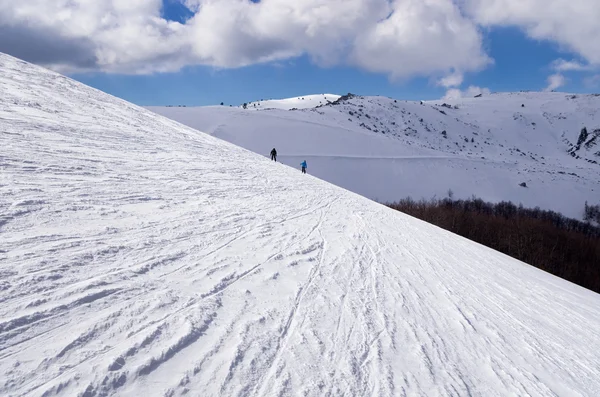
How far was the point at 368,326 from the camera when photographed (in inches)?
153

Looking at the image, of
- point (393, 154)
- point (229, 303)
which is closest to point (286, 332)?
point (229, 303)

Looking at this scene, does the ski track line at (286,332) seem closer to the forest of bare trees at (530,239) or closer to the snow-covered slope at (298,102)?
the forest of bare trees at (530,239)

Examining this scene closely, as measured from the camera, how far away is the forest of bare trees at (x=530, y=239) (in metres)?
34.4

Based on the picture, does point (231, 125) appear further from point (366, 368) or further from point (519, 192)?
point (366, 368)

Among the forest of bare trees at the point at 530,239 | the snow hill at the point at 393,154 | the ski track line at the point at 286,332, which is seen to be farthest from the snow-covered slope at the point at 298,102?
the ski track line at the point at 286,332

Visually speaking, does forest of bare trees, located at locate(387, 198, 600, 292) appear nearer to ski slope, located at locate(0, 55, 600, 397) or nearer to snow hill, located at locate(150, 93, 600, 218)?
snow hill, located at locate(150, 93, 600, 218)

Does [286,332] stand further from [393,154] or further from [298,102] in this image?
[298,102]

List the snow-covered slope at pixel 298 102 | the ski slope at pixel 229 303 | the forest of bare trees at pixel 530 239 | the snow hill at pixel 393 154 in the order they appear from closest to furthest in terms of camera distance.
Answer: the ski slope at pixel 229 303 → the forest of bare trees at pixel 530 239 → the snow hill at pixel 393 154 → the snow-covered slope at pixel 298 102

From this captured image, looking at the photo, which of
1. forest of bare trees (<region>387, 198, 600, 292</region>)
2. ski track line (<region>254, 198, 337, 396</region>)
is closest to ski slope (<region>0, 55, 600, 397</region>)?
ski track line (<region>254, 198, 337, 396</region>)

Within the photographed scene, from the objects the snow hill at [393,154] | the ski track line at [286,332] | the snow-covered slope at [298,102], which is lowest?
the ski track line at [286,332]

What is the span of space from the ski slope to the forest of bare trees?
1251 inches

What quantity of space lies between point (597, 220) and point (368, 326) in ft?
235

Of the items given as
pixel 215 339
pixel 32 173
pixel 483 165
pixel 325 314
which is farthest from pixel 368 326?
pixel 483 165

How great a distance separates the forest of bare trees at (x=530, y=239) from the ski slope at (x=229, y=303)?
31766mm
